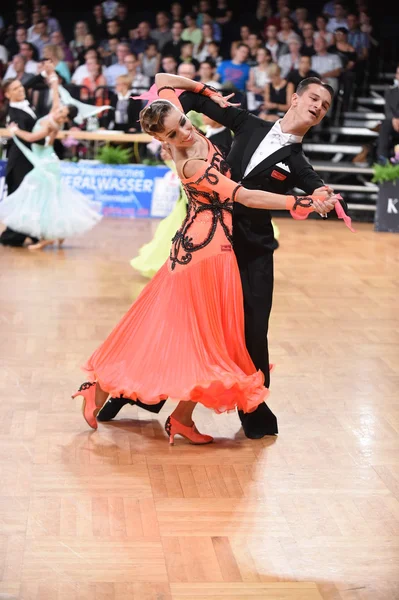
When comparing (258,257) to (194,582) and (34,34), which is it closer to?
(194,582)

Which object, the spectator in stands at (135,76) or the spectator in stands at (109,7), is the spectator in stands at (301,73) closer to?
the spectator in stands at (135,76)

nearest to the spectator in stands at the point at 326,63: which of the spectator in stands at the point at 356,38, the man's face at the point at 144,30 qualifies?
the spectator in stands at the point at 356,38

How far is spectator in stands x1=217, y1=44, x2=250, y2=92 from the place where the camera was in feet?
36.9

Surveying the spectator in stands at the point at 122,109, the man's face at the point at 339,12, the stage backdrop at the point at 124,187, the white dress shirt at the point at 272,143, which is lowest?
the stage backdrop at the point at 124,187

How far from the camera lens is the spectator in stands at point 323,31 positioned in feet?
38.1

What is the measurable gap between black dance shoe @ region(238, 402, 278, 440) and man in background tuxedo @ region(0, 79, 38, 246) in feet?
15.4

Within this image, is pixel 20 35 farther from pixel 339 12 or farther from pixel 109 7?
pixel 339 12

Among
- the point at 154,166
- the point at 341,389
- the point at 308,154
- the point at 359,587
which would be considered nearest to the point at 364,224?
the point at 308,154

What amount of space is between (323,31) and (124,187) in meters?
3.52

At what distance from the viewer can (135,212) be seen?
10.1 meters

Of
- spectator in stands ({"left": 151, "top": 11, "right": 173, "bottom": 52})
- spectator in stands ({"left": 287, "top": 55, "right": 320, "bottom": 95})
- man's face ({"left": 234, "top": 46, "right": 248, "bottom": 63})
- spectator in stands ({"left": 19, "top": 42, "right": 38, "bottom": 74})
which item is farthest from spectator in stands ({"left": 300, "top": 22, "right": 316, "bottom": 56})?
spectator in stands ({"left": 19, "top": 42, "right": 38, "bottom": 74})

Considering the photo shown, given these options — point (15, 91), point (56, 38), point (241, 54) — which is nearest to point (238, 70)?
point (241, 54)

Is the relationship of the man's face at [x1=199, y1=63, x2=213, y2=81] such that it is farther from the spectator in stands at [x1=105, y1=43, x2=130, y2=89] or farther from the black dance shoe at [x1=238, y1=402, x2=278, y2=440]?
the black dance shoe at [x1=238, y1=402, x2=278, y2=440]

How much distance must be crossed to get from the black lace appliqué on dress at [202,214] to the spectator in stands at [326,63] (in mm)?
8129
